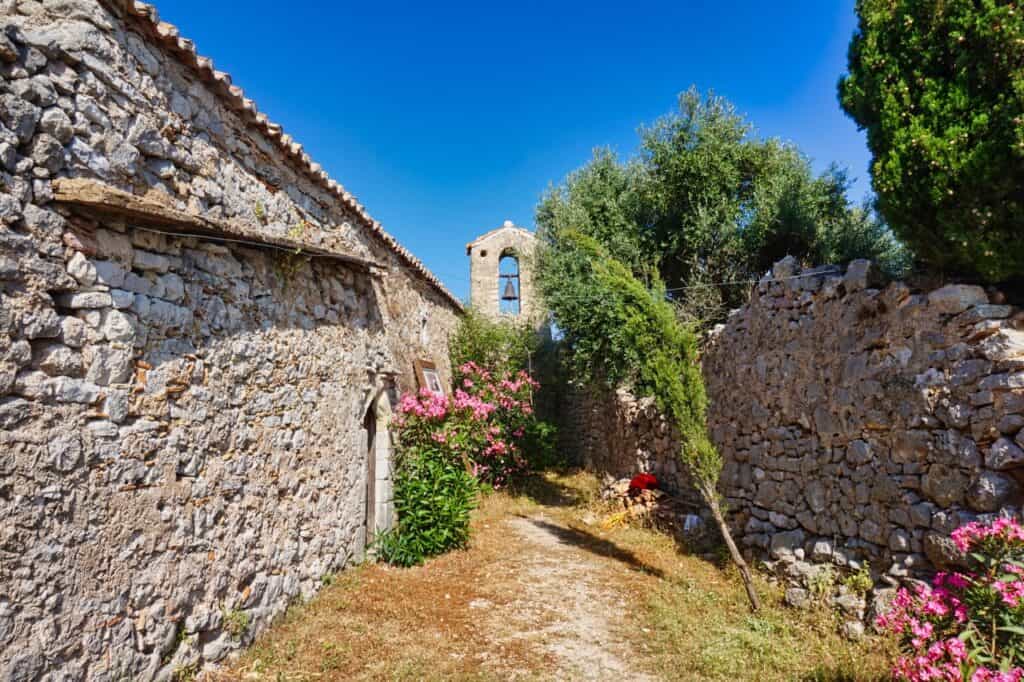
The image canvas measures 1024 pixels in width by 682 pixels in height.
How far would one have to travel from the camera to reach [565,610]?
225 inches

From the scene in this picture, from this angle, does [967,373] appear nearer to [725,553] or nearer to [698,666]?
[698,666]

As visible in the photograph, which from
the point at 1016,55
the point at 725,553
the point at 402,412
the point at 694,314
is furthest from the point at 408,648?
the point at 694,314

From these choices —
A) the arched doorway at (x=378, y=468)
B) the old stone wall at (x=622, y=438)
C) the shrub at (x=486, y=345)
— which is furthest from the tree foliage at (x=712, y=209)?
the arched doorway at (x=378, y=468)

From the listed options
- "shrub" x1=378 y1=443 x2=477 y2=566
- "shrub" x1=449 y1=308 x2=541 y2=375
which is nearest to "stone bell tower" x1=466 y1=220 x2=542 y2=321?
"shrub" x1=449 y1=308 x2=541 y2=375

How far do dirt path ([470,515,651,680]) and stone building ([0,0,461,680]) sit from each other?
213 centimetres

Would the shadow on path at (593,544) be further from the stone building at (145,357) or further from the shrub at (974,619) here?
the stone building at (145,357)

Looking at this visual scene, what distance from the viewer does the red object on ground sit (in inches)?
371

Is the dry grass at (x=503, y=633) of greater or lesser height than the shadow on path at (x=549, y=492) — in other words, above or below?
below

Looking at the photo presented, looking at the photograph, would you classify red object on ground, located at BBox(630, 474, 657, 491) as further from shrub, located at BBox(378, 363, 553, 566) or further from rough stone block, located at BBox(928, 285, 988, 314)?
rough stone block, located at BBox(928, 285, 988, 314)

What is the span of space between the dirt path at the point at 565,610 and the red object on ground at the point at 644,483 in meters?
1.92

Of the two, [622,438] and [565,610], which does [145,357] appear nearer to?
[565,610]

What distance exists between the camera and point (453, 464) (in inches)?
306

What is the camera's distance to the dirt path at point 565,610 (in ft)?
15.1

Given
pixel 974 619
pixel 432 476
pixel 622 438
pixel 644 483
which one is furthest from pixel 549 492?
pixel 974 619
